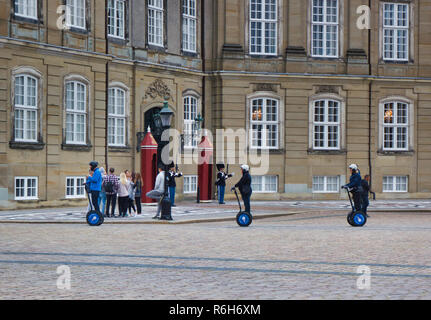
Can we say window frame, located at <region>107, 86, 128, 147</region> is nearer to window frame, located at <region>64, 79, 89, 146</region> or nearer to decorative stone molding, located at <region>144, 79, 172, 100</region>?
decorative stone molding, located at <region>144, 79, 172, 100</region>

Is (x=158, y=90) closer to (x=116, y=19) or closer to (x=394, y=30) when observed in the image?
(x=116, y=19)

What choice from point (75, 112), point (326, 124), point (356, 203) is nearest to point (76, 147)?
point (75, 112)

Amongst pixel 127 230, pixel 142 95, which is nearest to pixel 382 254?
pixel 127 230

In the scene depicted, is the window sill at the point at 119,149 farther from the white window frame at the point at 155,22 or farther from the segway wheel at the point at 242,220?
the segway wheel at the point at 242,220

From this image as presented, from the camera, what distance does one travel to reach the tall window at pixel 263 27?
130ft

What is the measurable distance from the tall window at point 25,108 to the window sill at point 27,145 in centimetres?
20

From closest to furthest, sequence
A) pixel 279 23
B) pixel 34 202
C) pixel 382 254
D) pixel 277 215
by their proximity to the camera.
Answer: pixel 382 254 < pixel 277 215 < pixel 34 202 < pixel 279 23

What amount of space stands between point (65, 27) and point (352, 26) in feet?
50.3

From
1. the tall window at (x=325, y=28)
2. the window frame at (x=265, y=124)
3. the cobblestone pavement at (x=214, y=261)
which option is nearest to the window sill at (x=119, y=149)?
the window frame at (x=265, y=124)

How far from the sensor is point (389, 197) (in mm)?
41250

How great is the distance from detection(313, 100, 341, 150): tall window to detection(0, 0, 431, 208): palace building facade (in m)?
0.06

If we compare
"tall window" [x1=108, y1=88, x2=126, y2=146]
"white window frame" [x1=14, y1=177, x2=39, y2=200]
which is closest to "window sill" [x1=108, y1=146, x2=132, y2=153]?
"tall window" [x1=108, y1=88, x2=126, y2=146]

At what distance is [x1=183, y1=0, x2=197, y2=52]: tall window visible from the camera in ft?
126

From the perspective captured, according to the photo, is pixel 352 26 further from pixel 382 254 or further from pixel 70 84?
pixel 382 254
